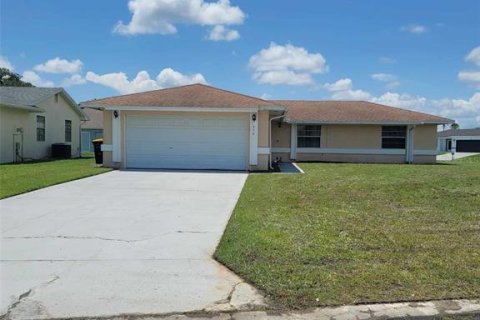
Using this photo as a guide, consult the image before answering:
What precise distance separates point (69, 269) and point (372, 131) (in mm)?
22848

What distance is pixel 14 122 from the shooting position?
76.2 feet

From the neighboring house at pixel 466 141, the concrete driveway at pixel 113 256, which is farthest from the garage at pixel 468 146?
the concrete driveway at pixel 113 256

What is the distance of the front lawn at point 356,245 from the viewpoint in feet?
15.1

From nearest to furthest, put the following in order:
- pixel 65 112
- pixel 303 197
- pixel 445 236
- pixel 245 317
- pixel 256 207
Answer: pixel 245 317 → pixel 445 236 → pixel 256 207 → pixel 303 197 → pixel 65 112

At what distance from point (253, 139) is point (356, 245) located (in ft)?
40.1

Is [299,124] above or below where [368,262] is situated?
above

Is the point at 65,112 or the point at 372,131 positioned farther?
the point at 65,112

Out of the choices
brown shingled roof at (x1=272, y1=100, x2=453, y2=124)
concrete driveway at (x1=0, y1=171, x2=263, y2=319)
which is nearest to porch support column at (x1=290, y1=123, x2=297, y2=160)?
brown shingled roof at (x1=272, y1=100, x2=453, y2=124)

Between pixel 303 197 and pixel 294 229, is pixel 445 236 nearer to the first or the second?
pixel 294 229

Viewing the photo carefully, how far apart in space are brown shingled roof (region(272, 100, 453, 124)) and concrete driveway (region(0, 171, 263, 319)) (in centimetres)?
1579

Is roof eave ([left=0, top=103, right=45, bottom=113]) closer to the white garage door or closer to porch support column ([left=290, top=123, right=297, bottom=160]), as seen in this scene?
the white garage door

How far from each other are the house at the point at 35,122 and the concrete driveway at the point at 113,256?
13.4 meters

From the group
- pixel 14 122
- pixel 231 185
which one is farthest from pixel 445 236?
pixel 14 122

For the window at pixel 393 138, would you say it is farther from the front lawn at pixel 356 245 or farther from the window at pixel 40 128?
the window at pixel 40 128
